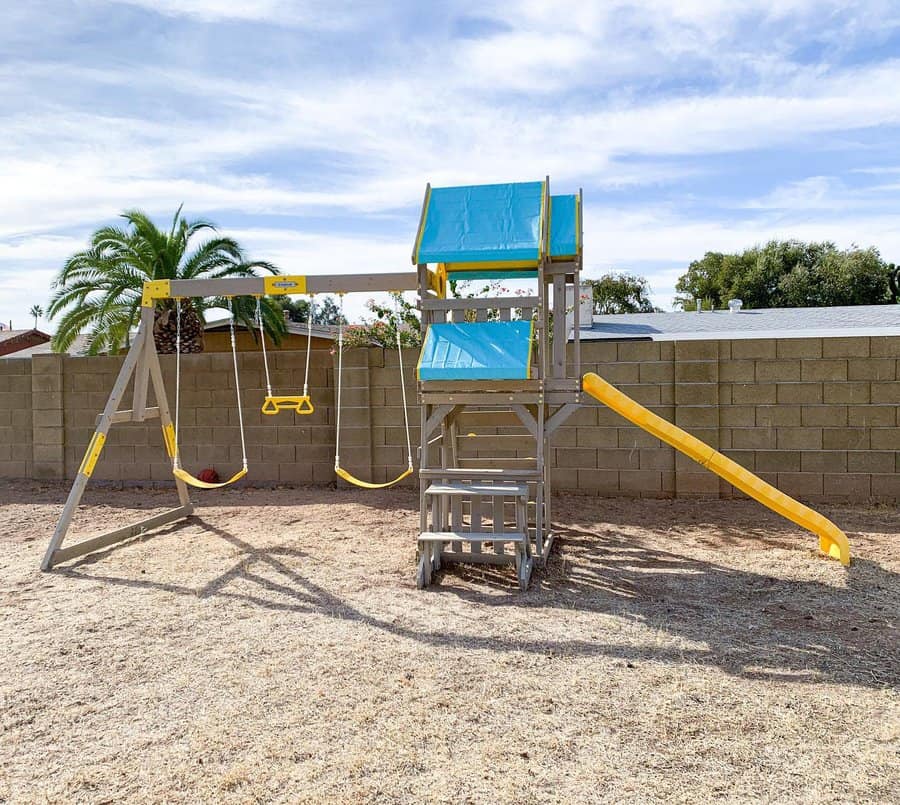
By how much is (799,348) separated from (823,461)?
104 centimetres

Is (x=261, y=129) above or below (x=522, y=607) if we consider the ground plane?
above

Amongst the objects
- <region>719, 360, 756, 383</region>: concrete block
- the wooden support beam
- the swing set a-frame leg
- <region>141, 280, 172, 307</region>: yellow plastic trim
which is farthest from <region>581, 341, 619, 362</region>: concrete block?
the wooden support beam

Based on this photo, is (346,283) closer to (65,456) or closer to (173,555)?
(173,555)

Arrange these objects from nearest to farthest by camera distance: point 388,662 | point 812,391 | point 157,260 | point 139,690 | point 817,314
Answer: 1. point 139,690
2. point 388,662
3. point 812,391
4. point 157,260
5. point 817,314

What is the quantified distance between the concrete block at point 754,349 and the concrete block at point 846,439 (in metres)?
0.83

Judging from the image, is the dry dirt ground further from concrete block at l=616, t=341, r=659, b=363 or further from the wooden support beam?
concrete block at l=616, t=341, r=659, b=363

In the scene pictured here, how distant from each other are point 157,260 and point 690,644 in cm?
1132

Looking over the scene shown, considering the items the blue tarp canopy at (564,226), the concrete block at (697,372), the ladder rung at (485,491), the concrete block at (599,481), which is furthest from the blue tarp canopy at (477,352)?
the concrete block at (599,481)

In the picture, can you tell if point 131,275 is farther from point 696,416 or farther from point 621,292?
point 621,292

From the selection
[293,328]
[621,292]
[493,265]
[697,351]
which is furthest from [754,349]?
[621,292]

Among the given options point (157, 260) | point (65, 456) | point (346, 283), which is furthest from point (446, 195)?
point (157, 260)

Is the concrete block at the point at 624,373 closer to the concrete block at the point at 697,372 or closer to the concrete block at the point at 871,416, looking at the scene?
the concrete block at the point at 697,372

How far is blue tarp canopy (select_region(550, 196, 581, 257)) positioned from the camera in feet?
15.7

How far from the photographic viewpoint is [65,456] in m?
8.37
